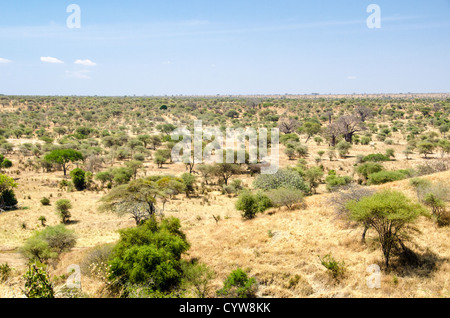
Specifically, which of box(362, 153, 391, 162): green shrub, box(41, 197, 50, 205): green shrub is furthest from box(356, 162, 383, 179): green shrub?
box(41, 197, 50, 205): green shrub

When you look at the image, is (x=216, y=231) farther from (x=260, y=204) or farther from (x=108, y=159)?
(x=108, y=159)

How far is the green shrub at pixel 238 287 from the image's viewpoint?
11453 mm

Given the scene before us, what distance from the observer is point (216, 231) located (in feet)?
63.7

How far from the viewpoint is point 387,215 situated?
442 inches

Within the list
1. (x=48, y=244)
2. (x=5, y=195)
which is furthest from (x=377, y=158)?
(x=5, y=195)

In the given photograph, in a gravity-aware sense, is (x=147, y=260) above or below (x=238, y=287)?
above

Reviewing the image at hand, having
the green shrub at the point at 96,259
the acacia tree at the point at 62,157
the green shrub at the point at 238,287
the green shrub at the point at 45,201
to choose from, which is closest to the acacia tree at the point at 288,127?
the acacia tree at the point at 62,157

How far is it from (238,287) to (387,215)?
6.47 m

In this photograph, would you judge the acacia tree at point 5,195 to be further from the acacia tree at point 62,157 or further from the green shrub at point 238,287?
the green shrub at point 238,287

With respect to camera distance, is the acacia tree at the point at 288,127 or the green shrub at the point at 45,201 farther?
the acacia tree at the point at 288,127

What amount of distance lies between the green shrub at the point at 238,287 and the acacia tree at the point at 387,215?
5.19 m

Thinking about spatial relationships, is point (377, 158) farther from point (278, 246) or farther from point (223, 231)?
point (278, 246)

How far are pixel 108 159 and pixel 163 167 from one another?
8730mm
